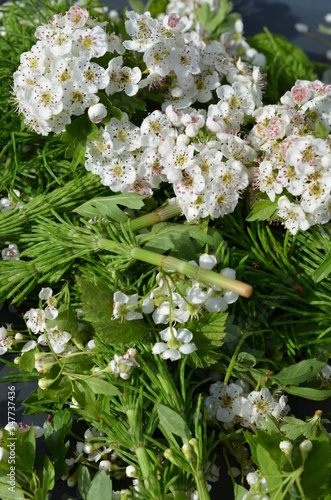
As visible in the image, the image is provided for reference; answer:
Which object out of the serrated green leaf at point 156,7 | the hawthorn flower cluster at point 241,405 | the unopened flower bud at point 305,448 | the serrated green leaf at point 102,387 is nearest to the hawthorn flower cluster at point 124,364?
the serrated green leaf at point 102,387

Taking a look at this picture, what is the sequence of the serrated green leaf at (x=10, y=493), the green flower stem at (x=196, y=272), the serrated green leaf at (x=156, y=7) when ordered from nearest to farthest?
the green flower stem at (x=196, y=272) → the serrated green leaf at (x=10, y=493) → the serrated green leaf at (x=156, y=7)

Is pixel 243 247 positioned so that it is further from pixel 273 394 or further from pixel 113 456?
pixel 113 456

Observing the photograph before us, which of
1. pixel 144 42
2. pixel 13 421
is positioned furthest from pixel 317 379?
pixel 144 42

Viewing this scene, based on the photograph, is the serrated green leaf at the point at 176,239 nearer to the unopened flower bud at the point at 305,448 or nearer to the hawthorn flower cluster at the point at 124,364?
the hawthorn flower cluster at the point at 124,364

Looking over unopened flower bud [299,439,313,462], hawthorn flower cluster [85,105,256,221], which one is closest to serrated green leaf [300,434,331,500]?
unopened flower bud [299,439,313,462]

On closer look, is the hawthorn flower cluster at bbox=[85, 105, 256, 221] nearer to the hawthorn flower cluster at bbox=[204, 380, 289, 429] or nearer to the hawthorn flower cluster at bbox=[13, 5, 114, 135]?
the hawthorn flower cluster at bbox=[13, 5, 114, 135]

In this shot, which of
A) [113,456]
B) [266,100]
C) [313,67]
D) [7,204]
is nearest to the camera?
[113,456]

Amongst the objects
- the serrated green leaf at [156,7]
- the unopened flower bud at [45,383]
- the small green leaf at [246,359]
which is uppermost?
the serrated green leaf at [156,7]
